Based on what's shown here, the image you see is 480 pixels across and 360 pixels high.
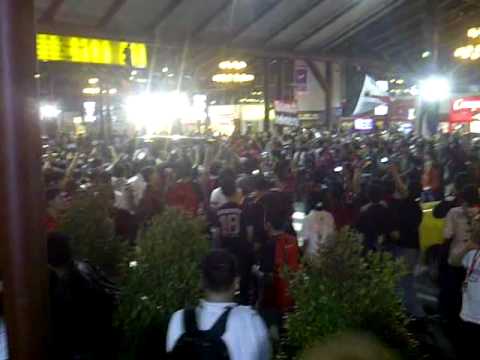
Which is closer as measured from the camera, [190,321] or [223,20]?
[190,321]

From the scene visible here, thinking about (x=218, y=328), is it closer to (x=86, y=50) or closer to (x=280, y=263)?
(x=280, y=263)

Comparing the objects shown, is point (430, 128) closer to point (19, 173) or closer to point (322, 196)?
point (322, 196)

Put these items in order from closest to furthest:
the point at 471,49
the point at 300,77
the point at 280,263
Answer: the point at 280,263 < the point at 471,49 < the point at 300,77

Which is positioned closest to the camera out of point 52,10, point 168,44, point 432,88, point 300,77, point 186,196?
point 186,196

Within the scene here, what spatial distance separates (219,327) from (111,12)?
8.47m

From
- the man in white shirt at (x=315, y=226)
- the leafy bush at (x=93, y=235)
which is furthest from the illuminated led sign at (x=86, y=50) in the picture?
the man in white shirt at (x=315, y=226)

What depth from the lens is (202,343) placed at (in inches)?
109

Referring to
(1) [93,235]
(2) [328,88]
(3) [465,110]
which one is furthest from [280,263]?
(3) [465,110]

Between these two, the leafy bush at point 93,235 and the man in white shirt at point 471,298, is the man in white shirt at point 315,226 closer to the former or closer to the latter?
the man in white shirt at point 471,298

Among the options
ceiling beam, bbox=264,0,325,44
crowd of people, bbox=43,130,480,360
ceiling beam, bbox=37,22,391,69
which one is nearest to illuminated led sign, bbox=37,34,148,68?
ceiling beam, bbox=37,22,391,69

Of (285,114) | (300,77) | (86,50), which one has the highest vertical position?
(300,77)

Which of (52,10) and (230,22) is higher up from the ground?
(230,22)

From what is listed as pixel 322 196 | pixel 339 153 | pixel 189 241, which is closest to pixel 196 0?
pixel 339 153

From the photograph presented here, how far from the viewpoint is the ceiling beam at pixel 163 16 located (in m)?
10.4
